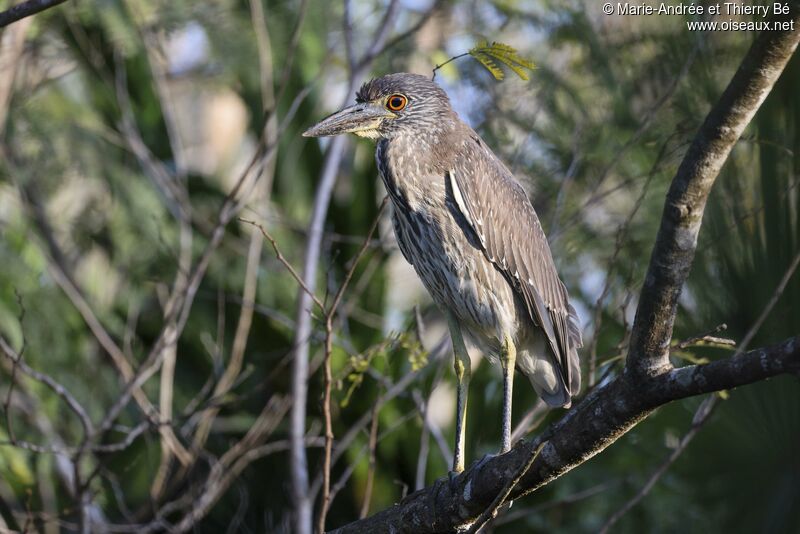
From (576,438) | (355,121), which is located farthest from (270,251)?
(576,438)

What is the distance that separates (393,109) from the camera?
423 centimetres

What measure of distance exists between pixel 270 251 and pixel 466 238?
3.00 m

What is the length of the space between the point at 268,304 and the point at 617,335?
8.29 ft

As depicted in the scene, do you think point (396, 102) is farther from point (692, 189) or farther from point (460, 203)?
point (692, 189)

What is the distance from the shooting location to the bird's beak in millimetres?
4094

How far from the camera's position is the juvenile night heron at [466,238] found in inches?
155

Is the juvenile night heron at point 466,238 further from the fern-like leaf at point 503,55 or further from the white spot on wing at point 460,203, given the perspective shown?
the fern-like leaf at point 503,55

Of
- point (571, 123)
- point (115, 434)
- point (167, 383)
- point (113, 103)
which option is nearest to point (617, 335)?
point (571, 123)

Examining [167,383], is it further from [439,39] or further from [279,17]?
[439,39]

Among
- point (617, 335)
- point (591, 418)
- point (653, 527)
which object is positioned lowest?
point (653, 527)

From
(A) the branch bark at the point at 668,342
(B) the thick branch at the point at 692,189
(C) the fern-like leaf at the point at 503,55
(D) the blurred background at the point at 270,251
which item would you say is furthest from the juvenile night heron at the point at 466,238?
(B) the thick branch at the point at 692,189

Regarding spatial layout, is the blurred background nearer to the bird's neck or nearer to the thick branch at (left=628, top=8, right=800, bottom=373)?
the bird's neck

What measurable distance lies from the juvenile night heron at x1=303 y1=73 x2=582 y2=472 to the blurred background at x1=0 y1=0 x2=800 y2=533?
24 cm

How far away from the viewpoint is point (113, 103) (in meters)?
6.98
